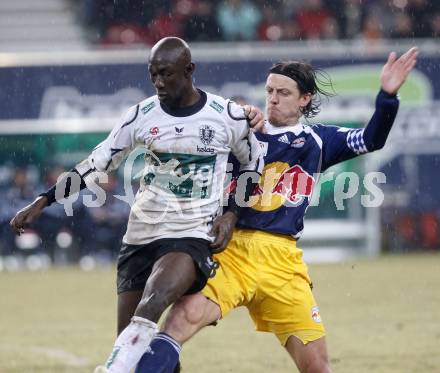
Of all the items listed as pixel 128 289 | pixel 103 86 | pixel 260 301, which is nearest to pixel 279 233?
pixel 260 301

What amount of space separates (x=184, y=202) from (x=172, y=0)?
563 inches

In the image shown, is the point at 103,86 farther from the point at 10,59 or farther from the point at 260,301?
the point at 260,301

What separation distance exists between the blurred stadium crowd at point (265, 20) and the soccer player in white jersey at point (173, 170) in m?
13.5

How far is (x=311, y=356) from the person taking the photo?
5.91 m

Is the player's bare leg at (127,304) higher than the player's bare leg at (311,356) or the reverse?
higher

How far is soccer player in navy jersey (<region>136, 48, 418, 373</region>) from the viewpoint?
5.77 meters

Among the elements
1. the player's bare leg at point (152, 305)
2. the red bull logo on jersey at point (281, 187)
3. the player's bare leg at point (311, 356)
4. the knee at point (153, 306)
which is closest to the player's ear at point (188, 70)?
the red bull logo on jersey at point (281, 187)

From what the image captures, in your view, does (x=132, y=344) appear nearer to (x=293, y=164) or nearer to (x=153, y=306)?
(x=153, y=306)

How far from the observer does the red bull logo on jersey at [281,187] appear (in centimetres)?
611

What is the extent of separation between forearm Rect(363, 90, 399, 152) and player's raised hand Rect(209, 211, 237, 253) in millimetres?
884

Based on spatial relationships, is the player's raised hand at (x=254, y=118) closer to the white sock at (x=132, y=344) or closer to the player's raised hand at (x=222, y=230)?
the player's raised hand at (x=222, y=230)

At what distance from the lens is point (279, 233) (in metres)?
6.07

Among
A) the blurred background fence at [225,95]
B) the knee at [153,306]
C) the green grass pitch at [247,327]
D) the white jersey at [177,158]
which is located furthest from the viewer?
the blurred background fence at [225,95]

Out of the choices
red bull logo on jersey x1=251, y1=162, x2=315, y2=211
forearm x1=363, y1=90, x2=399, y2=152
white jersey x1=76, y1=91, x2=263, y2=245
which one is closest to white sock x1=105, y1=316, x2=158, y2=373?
white jersey x1=76, y1=91, x2=263, y2=245
